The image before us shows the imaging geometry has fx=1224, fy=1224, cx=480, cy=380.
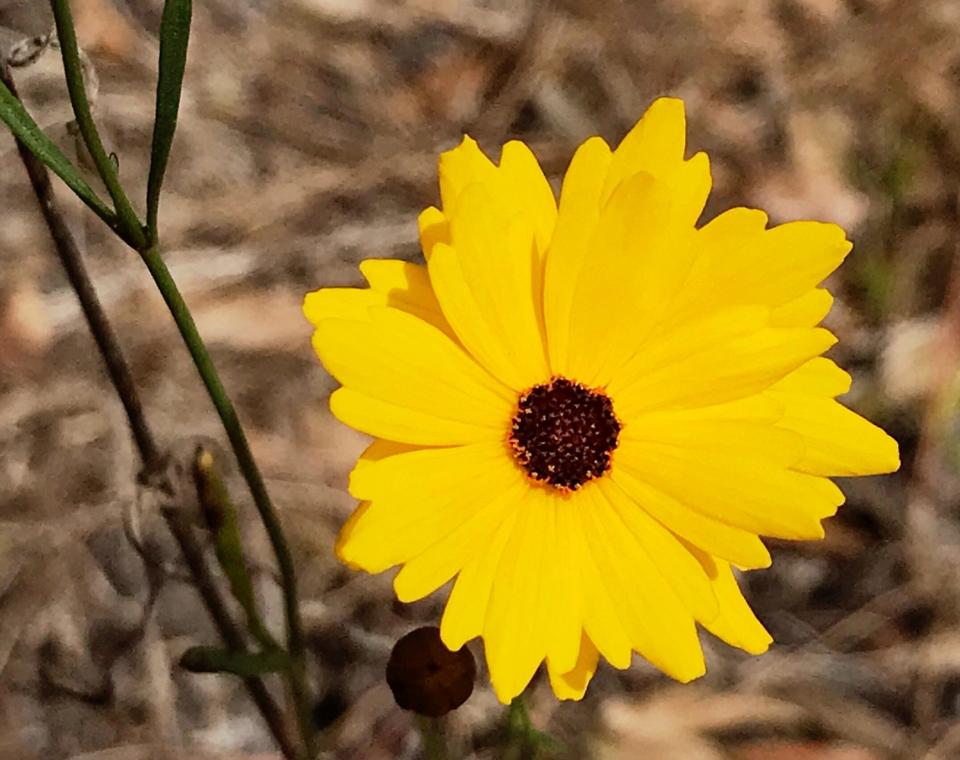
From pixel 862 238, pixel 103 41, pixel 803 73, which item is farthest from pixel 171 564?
pixel 803 73

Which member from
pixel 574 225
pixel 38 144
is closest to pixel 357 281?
pixel 574 225

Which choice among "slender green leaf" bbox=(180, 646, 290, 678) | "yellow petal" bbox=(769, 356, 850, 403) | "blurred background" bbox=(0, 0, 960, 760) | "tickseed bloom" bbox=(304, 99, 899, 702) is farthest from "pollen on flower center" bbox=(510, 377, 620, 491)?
"blurred background" bbox=(0, 0, 960, 760)

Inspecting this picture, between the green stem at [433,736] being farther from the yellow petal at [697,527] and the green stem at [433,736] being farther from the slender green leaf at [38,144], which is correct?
the slender green leaf at [38,144]

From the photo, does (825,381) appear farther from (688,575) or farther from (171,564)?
(171,564)

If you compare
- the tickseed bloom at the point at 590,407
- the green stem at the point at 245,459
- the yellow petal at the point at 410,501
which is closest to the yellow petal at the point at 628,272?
the tickseed bloom at the point at 590,407

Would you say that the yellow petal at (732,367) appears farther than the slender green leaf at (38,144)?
Yes

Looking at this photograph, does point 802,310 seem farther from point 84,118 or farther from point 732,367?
point 84,118
